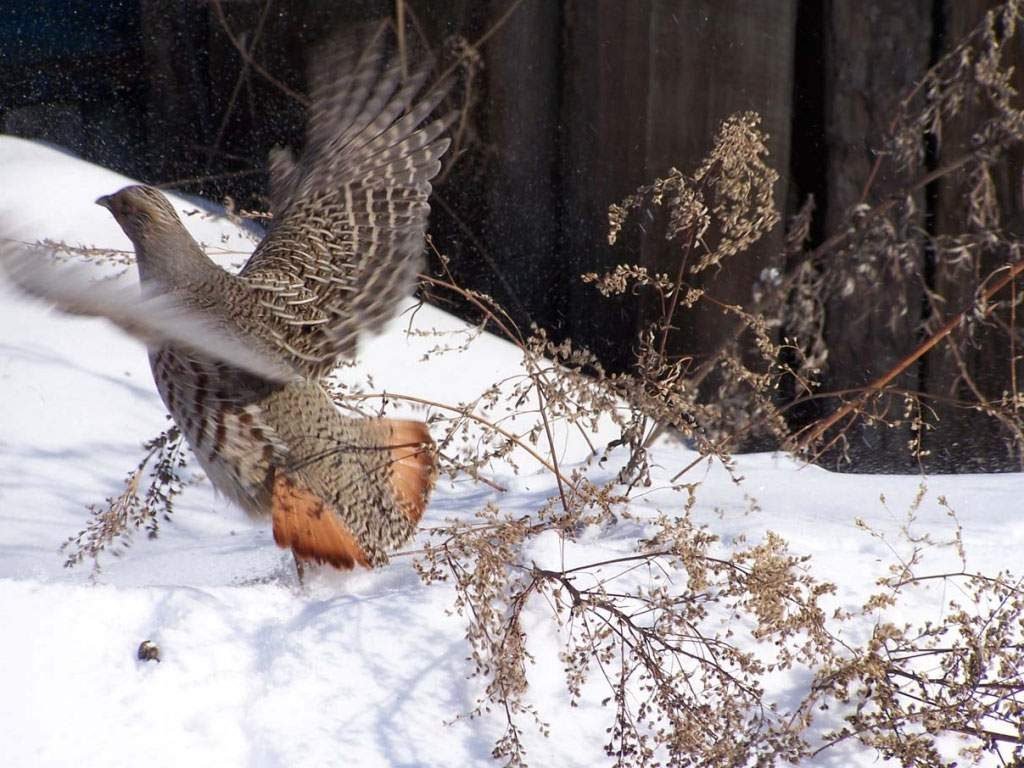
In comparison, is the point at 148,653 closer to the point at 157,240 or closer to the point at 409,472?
the point at 409,472

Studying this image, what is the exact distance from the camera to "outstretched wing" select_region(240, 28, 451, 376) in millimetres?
2723

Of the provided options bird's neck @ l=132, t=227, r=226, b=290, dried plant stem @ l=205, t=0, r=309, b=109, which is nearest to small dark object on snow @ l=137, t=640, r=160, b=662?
bird's neck @ l=132, t=227, r=226, b=290

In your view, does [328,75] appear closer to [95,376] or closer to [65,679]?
[95,376]

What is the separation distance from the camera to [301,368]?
266 cm

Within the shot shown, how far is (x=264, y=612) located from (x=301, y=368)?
57cm

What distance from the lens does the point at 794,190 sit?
403 cm

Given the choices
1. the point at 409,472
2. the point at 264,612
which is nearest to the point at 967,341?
the point at 409,472

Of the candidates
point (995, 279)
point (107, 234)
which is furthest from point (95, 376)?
point (995, 279)

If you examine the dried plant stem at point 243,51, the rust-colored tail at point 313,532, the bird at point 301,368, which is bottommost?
the rust-colored tail at point 313,532

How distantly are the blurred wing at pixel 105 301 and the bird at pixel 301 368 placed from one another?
136 mm

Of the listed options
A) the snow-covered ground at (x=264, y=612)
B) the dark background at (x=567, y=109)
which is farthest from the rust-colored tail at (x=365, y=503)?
the dark background at (x=567, y=109)

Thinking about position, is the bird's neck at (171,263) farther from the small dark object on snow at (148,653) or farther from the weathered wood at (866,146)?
the weathered wood at (866,146)

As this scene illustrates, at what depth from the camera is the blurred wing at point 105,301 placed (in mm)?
1910

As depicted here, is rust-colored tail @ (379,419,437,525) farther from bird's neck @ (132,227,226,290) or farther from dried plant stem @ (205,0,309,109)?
dried plant stem @ (205,0,309,109)
